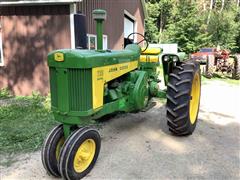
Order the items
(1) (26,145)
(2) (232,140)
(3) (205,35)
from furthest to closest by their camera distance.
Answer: (3) (205,35) → (2) (232,140) → (1) (26,145)

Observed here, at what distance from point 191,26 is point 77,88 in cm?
2031

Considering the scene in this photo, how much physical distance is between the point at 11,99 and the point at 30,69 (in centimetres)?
89

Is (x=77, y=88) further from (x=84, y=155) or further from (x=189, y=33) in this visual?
(x=189, y=33)

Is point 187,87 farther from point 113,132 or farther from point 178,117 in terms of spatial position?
point 113,132

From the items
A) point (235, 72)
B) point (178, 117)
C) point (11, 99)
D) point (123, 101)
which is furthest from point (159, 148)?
point (235, 72)

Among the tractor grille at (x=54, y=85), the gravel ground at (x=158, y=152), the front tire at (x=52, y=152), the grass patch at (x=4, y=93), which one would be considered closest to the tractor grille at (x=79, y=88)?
the tractor grille at (x=54, y=85)

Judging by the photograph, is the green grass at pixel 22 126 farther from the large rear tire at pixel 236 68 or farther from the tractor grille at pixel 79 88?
the large rear tire at pixel 236 68

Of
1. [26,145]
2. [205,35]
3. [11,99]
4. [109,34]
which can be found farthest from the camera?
[205,35]

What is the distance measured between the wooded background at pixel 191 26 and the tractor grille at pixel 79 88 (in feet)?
64.5

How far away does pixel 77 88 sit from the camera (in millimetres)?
3230

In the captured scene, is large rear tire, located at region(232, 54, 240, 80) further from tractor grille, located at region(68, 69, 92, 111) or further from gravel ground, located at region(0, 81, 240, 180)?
tractor grille, located at region(68, 69, 92, 111)

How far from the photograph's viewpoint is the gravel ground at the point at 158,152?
3.48 meters

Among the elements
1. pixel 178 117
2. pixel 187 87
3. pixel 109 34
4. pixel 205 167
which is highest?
pixel 109 34

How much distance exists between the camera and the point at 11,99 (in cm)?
748
